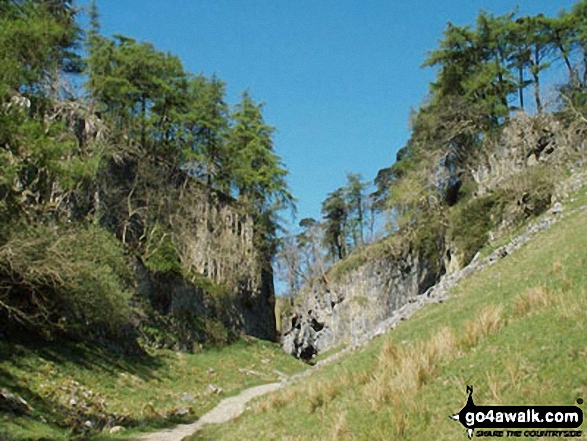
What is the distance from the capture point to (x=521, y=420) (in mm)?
5402

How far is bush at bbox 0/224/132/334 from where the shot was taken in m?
15.6

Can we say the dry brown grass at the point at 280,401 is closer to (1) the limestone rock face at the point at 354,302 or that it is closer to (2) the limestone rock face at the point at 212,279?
(2) the limestone rock face at the point at 212,279

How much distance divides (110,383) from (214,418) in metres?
4.22

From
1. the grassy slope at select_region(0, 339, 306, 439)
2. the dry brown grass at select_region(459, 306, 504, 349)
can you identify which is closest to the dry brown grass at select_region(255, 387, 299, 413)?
the dry brown grass at select_region(459, 306, 504, 349)

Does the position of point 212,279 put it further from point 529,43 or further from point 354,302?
point 529,43

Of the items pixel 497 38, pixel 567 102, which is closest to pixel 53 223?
pixel 567 102

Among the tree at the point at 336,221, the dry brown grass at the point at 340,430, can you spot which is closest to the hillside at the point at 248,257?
the dry brown grass at the point at 340,430

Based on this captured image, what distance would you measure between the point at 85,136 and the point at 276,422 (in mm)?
23583

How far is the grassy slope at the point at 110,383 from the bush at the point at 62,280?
1.34 m

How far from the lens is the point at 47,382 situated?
1480 centimetres

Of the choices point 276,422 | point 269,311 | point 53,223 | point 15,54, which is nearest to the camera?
point 276,422

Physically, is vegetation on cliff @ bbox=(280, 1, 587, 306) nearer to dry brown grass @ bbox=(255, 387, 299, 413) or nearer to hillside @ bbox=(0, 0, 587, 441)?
hillside @ bbox=(0, 0, 587, 441)

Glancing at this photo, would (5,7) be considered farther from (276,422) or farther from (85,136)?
(276,422)

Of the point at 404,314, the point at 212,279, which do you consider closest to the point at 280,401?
the point at 404,314
